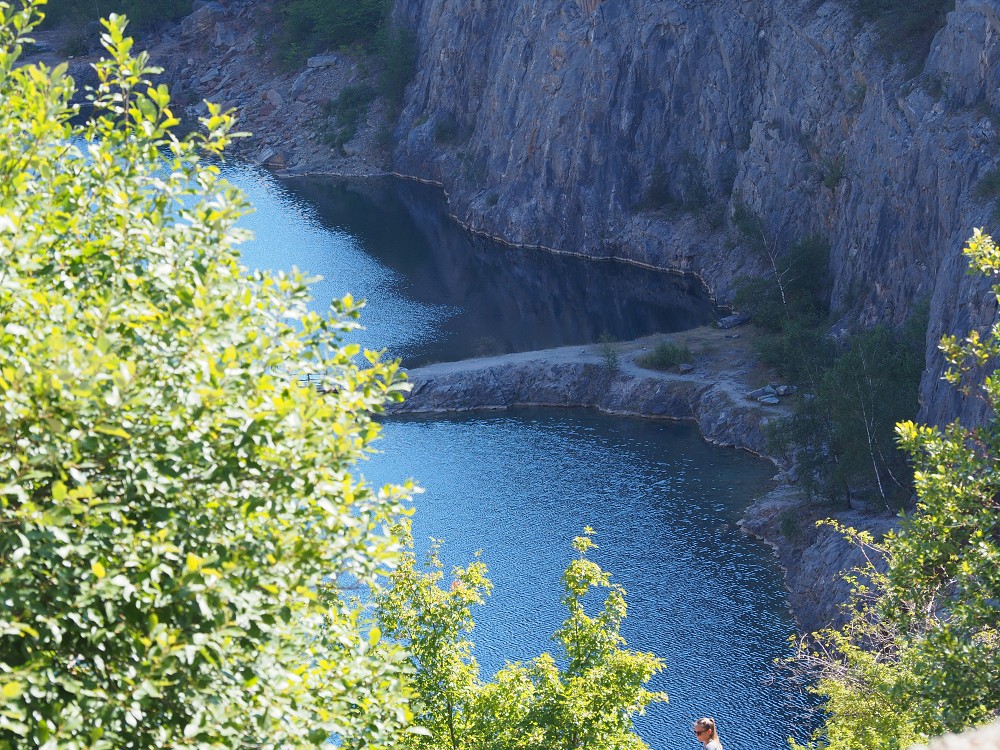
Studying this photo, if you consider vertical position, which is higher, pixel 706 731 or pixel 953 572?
pixel 953 572

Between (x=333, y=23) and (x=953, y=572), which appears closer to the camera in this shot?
(x=953, y=572)

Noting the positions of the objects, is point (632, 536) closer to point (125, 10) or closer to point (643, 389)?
point (643, 389)

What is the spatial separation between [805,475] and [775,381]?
14888 mm

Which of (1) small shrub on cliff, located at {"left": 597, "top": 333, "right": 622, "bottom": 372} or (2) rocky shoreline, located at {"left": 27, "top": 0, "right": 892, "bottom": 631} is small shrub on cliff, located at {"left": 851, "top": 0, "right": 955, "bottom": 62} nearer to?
(2) rocky shoreline, located at {"left": 27, "top": 0, "right": 892, "bottom": 631}

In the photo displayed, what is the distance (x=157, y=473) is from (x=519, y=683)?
39.2 feet

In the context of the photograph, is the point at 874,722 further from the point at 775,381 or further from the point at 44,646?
the point at 775,381

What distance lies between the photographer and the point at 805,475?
176 feet

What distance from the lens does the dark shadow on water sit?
85.3 meters

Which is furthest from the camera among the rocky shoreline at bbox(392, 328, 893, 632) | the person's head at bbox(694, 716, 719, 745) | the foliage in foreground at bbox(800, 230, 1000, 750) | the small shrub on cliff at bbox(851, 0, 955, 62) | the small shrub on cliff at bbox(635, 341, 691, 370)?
the small shrub on cliff at bbox(635, 341, 691, 370)

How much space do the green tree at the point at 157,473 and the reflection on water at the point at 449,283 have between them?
6577cm

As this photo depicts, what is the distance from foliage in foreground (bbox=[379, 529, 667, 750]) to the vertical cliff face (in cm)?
2953

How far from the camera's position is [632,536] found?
2109 inches

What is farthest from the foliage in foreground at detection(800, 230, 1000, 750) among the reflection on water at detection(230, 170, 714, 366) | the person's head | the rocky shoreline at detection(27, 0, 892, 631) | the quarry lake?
the reflection on water at detection(230, 170, 714, 366)

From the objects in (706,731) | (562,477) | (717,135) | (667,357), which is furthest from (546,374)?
(706,731)
